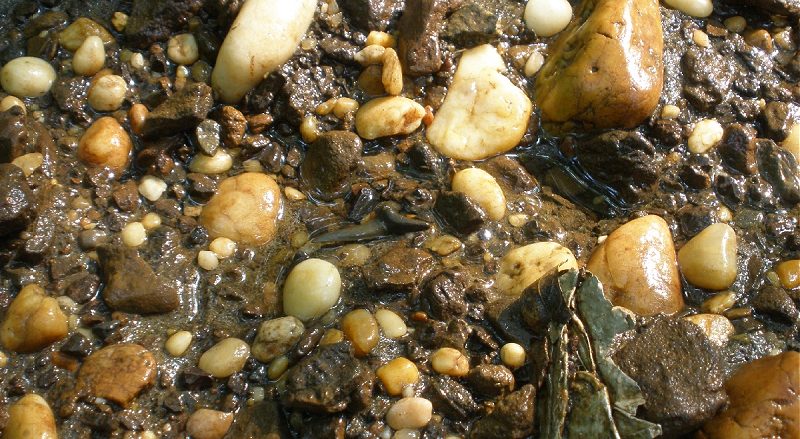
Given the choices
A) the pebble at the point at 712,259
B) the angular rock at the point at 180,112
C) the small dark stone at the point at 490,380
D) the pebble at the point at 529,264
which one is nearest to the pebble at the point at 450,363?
the small dark stone at the point at 490,380

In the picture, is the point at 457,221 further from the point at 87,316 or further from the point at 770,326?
the point at 87,316

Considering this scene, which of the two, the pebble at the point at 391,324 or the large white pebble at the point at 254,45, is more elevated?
the large white pebble at the point at 254,45

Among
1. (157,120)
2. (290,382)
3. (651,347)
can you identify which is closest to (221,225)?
(157,120)

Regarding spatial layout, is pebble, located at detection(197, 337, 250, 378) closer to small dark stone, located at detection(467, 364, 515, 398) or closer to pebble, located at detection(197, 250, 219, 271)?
pebble, located at detection(197, 250, 219, 271)

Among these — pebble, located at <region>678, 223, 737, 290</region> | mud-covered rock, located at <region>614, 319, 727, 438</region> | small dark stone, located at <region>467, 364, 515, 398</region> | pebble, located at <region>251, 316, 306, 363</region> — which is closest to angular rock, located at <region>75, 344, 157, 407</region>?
pebble, located at <region>251, 316, 306, 363</region>

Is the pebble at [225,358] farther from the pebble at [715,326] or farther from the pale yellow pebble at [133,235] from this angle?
the pebble at [715,326]

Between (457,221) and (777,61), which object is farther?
(777,61)
